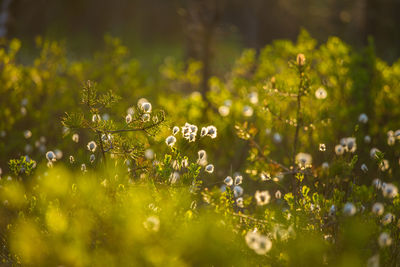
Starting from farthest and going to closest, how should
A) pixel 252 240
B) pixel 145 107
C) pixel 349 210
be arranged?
pixel 145 107 < pixel 349 210 < pixel 252 240

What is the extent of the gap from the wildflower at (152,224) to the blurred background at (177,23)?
8.41 meters

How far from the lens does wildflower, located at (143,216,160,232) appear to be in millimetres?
1878

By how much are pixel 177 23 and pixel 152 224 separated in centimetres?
2324

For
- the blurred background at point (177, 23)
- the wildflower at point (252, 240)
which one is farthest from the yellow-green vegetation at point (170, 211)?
the blurred background at point (177, 23)

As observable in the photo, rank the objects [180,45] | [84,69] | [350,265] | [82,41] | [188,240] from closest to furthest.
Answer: [350,265] → [188,240] → [84,69] → [82,41] → [180,45]

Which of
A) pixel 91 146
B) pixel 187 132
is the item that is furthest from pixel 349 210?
pixel 91 146

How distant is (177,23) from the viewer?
24000 mm

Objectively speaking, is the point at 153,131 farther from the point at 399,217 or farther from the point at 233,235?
the point at 399,217

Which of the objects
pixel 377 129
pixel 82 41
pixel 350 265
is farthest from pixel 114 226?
pixel 82 41

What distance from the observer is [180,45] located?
2312 cm

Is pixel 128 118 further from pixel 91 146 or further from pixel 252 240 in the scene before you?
pixel 252 240

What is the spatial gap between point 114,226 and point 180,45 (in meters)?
21.8

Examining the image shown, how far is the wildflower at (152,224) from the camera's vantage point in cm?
188

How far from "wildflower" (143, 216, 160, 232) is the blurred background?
8.41 meters
